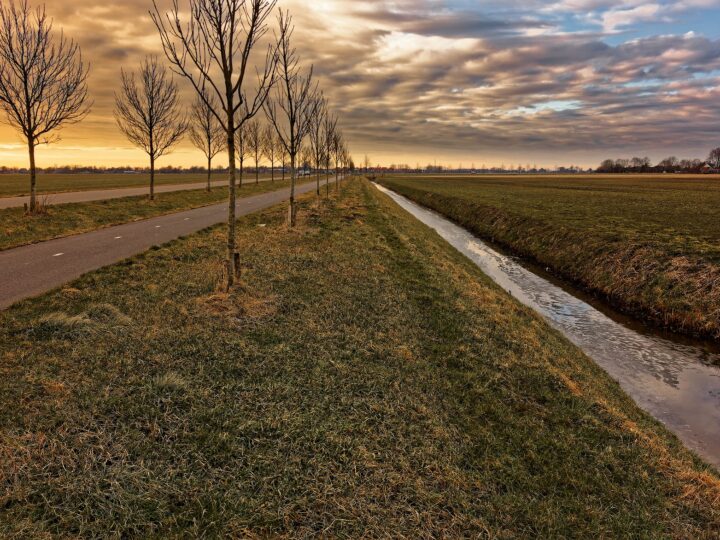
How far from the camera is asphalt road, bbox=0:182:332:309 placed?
31.8 ft

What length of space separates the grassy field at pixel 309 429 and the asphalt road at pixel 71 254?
157cm

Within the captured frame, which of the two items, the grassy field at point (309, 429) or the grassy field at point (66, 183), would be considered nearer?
the grassy field at point (309, 429)

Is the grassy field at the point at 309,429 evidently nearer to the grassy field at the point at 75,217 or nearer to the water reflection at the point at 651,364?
the water reflection at the point at 651,364

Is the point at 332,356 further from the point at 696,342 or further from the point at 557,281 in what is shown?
the point at 557,281

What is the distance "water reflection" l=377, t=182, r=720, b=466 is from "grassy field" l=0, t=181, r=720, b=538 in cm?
83

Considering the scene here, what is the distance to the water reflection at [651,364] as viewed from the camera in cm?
745

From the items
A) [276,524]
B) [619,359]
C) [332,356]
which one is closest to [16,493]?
[276,524]

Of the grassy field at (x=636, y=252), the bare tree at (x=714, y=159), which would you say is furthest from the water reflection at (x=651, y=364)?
the bare tree at (x=714, y=159)

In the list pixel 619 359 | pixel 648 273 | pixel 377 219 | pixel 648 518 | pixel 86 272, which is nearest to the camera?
pixel 648 518

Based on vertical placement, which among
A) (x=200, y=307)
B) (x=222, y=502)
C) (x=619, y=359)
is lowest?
(x=619, y=359)

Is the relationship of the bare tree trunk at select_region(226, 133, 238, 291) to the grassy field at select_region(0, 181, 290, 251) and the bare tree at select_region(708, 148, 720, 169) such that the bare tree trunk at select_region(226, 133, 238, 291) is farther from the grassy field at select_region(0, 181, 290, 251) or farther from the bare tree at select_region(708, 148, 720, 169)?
the bare tree at select_region(708, 148, 720, 169)

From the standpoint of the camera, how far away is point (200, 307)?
27.7 ft

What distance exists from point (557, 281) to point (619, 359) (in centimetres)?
841

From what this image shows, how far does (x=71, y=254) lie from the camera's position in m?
13.0
